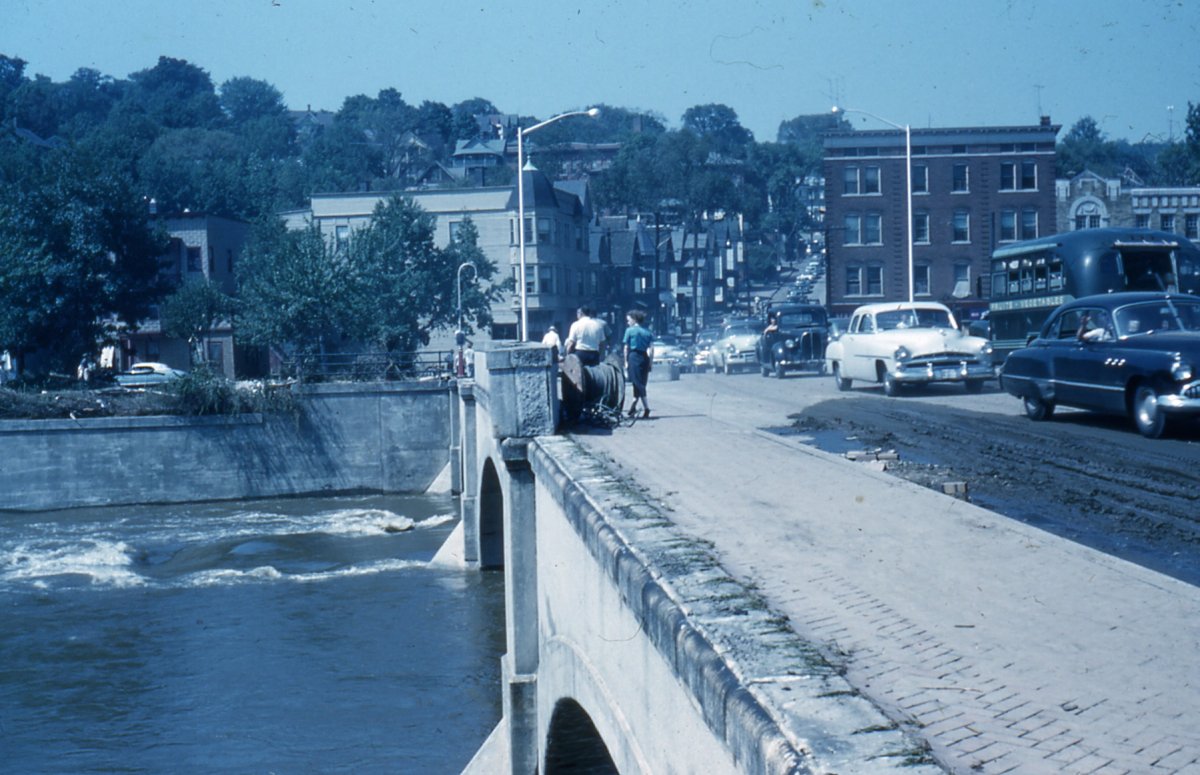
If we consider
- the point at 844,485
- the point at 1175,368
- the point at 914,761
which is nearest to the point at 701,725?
the point at 914,761

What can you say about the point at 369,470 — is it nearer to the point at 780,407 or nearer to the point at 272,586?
the point at 272,586

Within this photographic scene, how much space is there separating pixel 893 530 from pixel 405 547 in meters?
24.5

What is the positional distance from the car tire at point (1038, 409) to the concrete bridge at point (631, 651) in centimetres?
782

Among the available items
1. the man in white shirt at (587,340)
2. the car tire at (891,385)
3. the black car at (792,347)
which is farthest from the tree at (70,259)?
the man in white shirt at (587,340)

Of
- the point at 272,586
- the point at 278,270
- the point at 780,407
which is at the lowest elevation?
the point at 272,586

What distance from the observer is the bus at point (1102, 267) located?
25.3 metres

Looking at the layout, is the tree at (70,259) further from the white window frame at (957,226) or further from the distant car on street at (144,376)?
the white window frame at (957,226)

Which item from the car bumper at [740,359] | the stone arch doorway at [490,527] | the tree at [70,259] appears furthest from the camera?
the tree at [70,259]

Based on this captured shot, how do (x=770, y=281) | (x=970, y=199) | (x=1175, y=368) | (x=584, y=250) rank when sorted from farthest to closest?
1. (x=770, y=281)
2. (x=584, y=250)
3. (x=970, y=199)
4. (x=1175, y=368)

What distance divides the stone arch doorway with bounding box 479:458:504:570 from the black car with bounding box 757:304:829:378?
32.2 feet

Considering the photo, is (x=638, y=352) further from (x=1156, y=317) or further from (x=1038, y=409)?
(x=1156, y=317)

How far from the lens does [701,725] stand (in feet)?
15.5

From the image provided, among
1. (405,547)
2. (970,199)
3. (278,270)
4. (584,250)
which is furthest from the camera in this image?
(584,250)

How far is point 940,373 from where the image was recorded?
2427 cm
